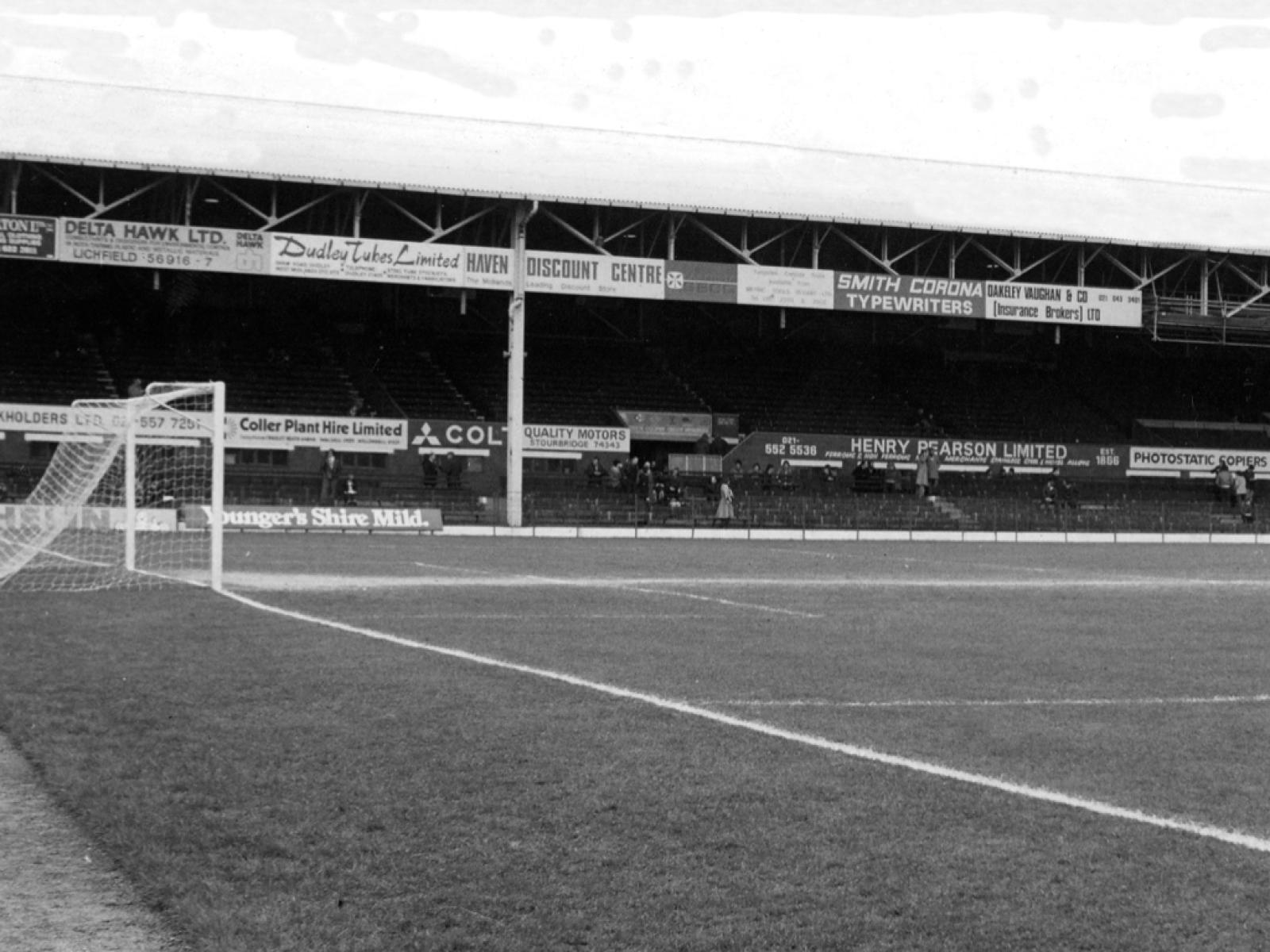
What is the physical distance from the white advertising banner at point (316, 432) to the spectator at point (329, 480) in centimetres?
250

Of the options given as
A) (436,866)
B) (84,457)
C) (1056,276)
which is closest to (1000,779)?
(436,866)

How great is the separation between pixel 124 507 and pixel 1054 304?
3080 centimetres

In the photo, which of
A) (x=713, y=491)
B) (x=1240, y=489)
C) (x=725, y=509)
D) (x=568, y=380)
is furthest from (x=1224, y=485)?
(x=568, y=380)

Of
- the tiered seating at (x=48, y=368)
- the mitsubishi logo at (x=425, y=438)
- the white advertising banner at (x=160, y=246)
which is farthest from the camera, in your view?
the mitsubishi logo at (x=425, y=438)

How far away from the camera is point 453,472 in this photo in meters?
43.6

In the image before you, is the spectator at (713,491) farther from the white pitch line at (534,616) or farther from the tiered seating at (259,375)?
the white pitch line at (534,616)

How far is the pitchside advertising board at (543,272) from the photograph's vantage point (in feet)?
130

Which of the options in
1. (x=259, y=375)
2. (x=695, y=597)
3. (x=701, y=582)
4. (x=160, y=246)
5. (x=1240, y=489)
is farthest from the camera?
(x=1240, y=489)

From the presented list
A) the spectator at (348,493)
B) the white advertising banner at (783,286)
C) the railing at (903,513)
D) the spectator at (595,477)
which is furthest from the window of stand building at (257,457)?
the white advertising banner at (783,286)

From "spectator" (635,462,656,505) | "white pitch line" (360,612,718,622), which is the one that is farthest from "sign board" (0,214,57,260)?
"white pitch line" (360,612,718,622)

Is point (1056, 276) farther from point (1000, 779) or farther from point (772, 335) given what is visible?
point (1000, 779)

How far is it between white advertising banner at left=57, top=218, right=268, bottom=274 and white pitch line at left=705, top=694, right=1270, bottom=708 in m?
33.8

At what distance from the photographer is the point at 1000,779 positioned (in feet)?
23.5

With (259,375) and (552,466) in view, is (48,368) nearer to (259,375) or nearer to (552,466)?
(259,375)
